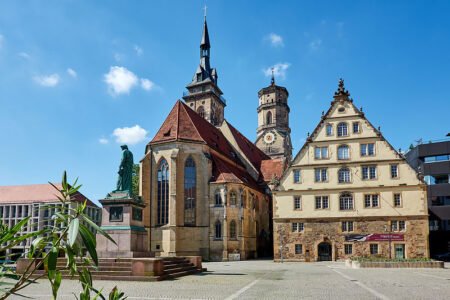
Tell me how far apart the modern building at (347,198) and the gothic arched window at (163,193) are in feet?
38.0

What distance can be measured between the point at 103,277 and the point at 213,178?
84.1 feet

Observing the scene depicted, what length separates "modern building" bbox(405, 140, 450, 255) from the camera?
4691cm

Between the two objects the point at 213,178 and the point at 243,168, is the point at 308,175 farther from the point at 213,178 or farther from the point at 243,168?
the point at 243,168

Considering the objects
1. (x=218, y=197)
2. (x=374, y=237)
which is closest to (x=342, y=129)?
(x=374, y=237)

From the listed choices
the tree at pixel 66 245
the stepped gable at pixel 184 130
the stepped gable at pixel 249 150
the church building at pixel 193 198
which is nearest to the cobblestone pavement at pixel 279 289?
the tree at pixel 66 245

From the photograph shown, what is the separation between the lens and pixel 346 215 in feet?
119

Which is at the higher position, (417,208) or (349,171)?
(349,171)

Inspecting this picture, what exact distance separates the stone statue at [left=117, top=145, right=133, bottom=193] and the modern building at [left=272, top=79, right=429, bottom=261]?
61.2 ft

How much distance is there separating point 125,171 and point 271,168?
39352 mm

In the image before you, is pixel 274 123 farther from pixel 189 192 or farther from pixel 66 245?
pixel 66 245

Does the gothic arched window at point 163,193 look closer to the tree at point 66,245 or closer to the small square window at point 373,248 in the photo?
the small square window at point 373,248

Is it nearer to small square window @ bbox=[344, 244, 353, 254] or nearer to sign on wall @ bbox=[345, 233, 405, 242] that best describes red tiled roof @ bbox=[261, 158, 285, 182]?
small square window @ bbox=[344, 244, 353, 254]

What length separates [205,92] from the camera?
6850 cm

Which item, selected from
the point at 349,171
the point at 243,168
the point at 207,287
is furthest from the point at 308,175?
the point at 207,287
